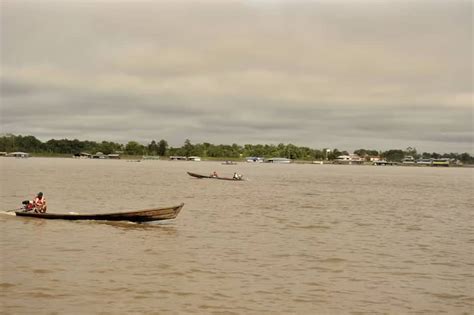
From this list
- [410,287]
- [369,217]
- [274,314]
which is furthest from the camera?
[369,217]

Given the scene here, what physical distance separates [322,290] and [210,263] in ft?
A: 15.4

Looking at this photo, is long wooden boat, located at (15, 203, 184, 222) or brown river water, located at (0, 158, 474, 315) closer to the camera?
brown river water, located at (0, 158, 474, 315)

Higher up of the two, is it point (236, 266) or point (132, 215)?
point (132, 215)

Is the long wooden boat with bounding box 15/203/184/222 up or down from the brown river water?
up

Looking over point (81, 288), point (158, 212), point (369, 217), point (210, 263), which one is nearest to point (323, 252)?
point (210, 263)

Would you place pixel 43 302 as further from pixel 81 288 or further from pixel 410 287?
pixel 410 287

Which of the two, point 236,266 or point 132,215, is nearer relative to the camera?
point 236,266

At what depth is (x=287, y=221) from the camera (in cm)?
3359

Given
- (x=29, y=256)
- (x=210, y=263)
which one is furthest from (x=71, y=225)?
(x=210, y=263)

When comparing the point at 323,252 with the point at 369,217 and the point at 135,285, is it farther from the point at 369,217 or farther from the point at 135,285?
the point at 369,217

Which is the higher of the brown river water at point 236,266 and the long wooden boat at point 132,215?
the long wooden boat at point 132,215

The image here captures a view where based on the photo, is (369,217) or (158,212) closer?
(158,212)

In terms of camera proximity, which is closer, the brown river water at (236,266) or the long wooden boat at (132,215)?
the brown river water at (236,266)

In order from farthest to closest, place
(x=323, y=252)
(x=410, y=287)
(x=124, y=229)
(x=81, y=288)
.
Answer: (x=124, y=229)
(x=323, y=252)
(x=410, y=287)
(x=81, y=288)
